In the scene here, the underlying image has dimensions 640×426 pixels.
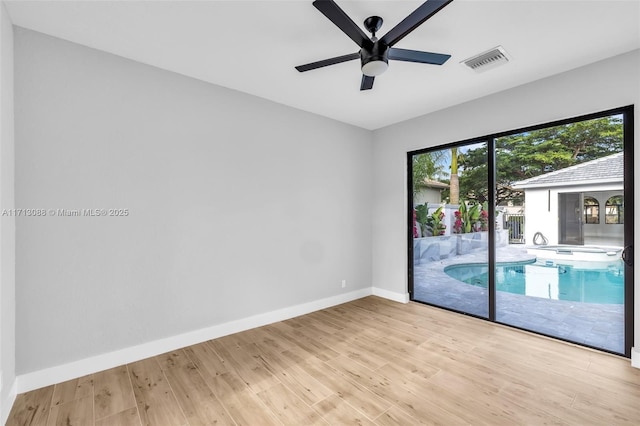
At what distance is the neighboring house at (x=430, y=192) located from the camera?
405cm

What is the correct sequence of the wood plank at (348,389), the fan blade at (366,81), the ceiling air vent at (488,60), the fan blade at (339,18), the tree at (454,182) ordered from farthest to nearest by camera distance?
the tree at (454,182)
the ceiling air vent at (488,60)
the fan blade at (366,81)
the wood plank at (348,389)
the fan blade at (339,18)

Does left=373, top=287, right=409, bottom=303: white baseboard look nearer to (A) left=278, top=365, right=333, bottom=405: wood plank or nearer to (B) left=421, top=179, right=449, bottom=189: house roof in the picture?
(B) left=421, top=179, right=449, bottom=189: house roof

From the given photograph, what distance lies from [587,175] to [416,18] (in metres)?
2.52

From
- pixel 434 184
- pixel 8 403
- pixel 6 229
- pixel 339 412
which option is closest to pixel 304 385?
pixel 339 412

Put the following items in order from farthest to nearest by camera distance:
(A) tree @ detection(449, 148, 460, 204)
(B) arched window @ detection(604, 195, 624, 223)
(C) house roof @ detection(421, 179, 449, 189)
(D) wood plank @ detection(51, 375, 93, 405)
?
(C) house roof @ detection(421, 179, 449, 189), (A) tree @ detection(449, 148, 460, 204), (B) arched window @ detection(604, 195, 624, 223), (D) wood plank @ detection(51, 375, 93, 405)

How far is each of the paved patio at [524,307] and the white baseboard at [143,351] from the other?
1778mm

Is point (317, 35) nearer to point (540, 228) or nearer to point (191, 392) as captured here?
point (191, 392)

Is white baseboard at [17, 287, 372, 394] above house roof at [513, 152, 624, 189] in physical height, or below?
below

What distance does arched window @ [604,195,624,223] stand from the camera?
8.56ft

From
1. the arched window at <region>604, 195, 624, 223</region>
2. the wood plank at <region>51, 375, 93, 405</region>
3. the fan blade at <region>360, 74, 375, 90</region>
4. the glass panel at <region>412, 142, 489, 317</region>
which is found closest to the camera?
the wood plank at <region>51, 375, 93, 405</region>

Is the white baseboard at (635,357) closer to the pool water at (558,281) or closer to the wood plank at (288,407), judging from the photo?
the pool water at (558,281)

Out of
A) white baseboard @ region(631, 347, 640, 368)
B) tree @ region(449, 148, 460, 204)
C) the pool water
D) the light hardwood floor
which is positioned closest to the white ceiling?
tree @ region(449, 148, 460, 204)

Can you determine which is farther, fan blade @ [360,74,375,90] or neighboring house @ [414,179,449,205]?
neighboring house @ [414,179,449,205]

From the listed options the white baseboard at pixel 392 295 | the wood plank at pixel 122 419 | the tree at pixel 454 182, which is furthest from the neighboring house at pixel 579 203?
the wood plank at pixel 122 419
